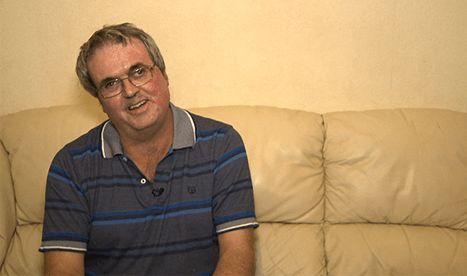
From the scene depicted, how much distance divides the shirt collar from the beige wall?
42 centimetres

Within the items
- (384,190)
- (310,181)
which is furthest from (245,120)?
(384,190)

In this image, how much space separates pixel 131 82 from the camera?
1284 mm

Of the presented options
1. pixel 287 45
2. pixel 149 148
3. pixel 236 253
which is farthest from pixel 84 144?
pixel 287 45

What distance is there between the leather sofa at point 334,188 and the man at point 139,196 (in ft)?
0.80

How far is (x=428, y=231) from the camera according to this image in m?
1.45

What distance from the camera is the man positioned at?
49.6 inches

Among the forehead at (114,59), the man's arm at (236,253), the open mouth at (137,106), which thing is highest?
the forehead at (114,59)

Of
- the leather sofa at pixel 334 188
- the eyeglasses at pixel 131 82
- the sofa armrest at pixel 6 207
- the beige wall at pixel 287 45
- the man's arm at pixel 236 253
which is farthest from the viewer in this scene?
the beige wall at pixel 287 45

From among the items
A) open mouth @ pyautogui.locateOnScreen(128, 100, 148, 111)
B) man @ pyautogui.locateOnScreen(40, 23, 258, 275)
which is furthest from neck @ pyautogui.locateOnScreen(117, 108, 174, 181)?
open mouth @ pyautogui.locateOnScreen(128, 100, 148, 111)

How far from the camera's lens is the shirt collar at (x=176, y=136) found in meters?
1.35

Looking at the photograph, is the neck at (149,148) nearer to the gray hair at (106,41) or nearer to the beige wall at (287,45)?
the gray hair at (106,41)

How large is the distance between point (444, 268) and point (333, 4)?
3.96ft

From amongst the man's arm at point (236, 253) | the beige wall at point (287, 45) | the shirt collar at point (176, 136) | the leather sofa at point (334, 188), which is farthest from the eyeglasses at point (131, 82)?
the man's arm at point (236, 253)

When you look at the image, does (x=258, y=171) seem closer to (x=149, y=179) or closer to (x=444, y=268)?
(x=149, y=179)
